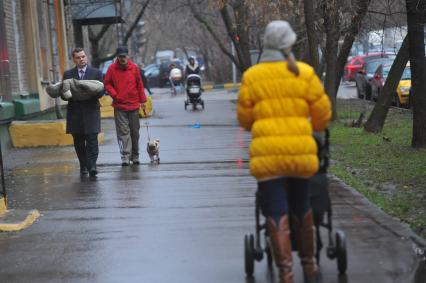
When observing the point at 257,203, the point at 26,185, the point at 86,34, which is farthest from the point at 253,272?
the point at 86,34

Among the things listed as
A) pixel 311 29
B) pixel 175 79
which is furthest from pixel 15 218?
pixel 175 79

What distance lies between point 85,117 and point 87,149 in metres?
0.49

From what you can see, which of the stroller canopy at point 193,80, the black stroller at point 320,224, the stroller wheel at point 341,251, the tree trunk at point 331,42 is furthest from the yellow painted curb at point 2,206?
the stroller canopy at point 193,80

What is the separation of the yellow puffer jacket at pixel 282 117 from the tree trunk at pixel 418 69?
7039mm

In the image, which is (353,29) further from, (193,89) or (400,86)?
(193,89)

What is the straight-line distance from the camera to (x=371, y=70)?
2980cm

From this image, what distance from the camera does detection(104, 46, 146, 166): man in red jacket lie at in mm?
11195

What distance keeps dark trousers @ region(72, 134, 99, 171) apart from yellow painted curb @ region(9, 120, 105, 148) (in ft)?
12.2

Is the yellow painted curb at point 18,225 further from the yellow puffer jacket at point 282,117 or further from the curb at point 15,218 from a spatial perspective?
the yellow puffer jacket at point 282,117

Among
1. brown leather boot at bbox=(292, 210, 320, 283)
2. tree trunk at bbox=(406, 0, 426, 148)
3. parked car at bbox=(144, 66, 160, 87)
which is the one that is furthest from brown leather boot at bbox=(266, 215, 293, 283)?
parked car at bbox=(144, 66, 160, 87)

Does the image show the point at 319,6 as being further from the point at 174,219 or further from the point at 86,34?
the point at 86,34

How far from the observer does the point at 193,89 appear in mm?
24328

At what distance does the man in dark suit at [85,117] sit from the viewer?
1032cm

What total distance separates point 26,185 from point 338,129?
805cm
